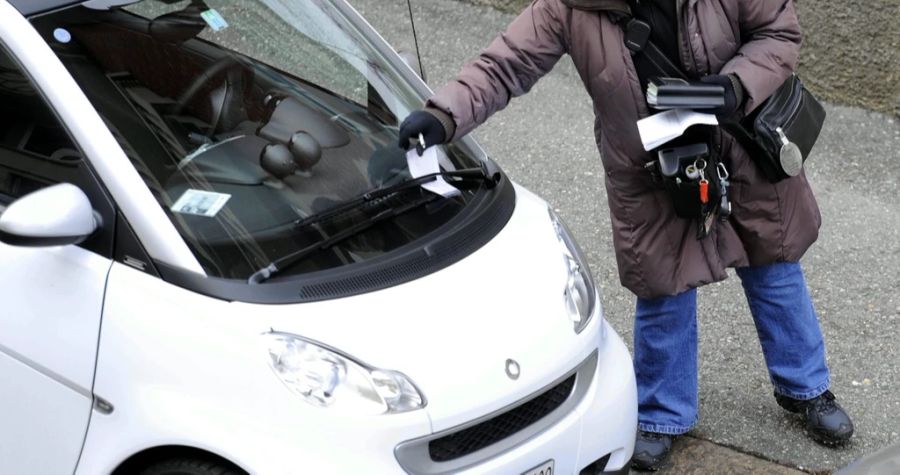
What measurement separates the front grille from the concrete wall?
3422 millimetres

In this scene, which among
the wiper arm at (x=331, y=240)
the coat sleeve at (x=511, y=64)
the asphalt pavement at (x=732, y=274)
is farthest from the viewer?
the asphalt pavement at (x=732, y=274)

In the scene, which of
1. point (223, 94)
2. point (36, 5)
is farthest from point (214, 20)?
point (36, 5)

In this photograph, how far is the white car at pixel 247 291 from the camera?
2988 mm

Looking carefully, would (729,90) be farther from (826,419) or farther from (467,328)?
(826,419)

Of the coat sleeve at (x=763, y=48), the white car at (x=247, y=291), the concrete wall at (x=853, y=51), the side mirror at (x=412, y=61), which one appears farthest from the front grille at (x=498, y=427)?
the concrete wall at (x=853, y=51)

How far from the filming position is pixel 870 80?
619cm

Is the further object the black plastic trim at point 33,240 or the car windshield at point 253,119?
the car windshield at point 253,119

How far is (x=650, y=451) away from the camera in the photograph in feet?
13.5

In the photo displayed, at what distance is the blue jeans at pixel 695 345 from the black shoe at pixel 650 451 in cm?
3

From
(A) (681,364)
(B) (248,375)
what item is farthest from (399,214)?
(A) (681,364)

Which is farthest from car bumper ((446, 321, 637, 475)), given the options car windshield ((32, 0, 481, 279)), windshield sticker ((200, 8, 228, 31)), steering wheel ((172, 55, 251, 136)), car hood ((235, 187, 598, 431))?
windshield sticker ((200, 8, 228, 31))

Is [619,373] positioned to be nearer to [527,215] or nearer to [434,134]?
[527,215]

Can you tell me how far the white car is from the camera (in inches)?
118

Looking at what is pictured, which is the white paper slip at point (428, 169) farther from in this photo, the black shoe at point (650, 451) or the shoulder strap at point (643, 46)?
the black shoe at point (650, 451)
